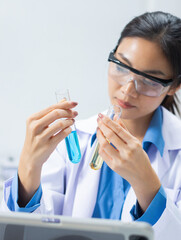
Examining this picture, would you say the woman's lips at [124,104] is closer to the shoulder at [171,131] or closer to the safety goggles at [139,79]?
the safety goggles at [139,79]

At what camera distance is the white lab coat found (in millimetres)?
1214

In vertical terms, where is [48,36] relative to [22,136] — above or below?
above

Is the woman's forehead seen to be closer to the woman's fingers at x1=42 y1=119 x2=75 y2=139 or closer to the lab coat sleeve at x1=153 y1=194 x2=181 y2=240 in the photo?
the woman's fingers at x1=42 y1=119 x2=75 y2=139

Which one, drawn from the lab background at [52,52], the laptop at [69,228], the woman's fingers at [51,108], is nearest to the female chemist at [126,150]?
the woman's fingers at [51,108]

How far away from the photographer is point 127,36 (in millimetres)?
1205

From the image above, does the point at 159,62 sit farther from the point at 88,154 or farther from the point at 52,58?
the point at 52,58

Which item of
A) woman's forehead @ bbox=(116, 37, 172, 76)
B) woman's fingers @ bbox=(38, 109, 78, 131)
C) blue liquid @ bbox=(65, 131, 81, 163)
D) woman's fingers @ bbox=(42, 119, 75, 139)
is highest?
woman's forehead @ bbox=(116, 37, 172, 76)

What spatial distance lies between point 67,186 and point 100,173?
0.14 m

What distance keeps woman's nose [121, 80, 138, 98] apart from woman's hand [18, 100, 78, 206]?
23cm

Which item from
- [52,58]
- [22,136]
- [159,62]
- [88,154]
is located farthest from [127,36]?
[22,136]

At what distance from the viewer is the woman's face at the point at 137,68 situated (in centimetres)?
110

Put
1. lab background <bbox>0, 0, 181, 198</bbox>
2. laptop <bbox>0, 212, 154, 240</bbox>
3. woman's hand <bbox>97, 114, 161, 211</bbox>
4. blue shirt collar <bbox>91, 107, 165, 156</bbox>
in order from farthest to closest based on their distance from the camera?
lab background <bbox>0, 0, 181, 198</bbox>, blue shirt collar <bbox>91, 107, 165, 156</bbox>, woman's hand <bbox>97, 114, 161, 211</bbox>, laptop <bbox>0, 212, 154, 240</bbox>

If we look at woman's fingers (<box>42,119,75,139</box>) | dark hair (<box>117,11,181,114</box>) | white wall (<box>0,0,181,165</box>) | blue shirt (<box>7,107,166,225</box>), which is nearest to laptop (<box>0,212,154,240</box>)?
woman's fingers (<box>42,119,75,139</box>)

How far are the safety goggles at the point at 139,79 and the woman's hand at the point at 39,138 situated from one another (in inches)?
10.1
